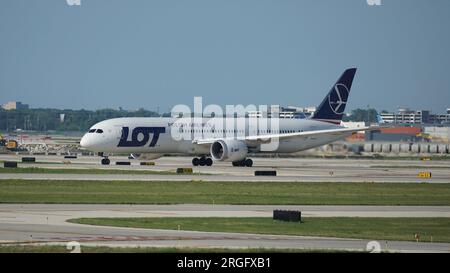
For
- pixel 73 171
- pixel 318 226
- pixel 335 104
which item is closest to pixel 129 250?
pixel 318 226

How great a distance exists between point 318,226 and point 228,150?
50.1m

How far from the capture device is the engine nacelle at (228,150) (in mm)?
90812

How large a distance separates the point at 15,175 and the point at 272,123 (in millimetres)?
36886

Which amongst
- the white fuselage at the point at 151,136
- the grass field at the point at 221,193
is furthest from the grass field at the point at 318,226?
the white fuselage at the point at 151,136

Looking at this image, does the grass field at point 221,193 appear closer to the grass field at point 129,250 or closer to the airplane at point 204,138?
the grass field at point 129,250

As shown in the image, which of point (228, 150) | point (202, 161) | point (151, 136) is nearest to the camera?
point (151, 136)

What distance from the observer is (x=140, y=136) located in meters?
90.2

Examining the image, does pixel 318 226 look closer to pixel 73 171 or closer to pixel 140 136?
pixel 73 171

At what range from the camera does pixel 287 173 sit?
80.9 m

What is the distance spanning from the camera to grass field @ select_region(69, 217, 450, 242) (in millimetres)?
38094

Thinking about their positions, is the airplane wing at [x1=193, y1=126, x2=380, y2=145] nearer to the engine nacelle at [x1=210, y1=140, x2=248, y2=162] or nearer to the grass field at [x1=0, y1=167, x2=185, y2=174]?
the engine nacelle at [x1=210, y1=140, x2=248, y2=162]

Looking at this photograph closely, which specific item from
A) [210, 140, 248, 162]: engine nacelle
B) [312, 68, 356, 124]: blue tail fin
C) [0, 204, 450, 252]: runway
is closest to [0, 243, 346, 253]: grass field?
[0, 204, 450, 252]: runway
